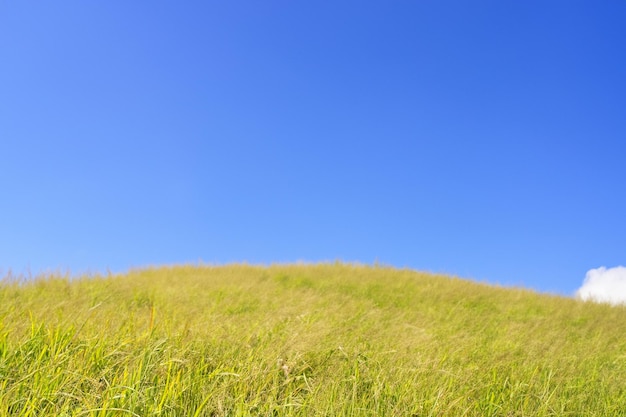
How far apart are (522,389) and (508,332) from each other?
3.41 m

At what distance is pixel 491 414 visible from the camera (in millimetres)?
3654

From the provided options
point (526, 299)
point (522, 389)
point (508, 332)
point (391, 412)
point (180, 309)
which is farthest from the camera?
point (526, 299)

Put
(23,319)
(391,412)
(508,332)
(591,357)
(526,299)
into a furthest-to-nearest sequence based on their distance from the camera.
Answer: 1. (526,299)
2. (508,332)
3. (591,357)
4. (23,319)
5. (391,412)

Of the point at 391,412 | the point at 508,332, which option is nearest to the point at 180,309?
the point at 391,412

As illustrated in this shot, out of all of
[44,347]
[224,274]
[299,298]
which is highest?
[224,274]

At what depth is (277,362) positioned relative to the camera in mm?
3752

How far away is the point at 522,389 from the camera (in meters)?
4.14

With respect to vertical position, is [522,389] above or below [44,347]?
below

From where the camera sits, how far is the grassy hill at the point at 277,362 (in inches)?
123

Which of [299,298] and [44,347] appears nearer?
[44,347]

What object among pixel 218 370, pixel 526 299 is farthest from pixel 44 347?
pixel 526 299

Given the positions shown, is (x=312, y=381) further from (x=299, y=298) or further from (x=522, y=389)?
(x=299, y=298)

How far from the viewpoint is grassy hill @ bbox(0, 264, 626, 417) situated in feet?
10.3

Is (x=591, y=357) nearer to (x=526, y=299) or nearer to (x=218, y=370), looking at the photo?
(x=526, y=299)
